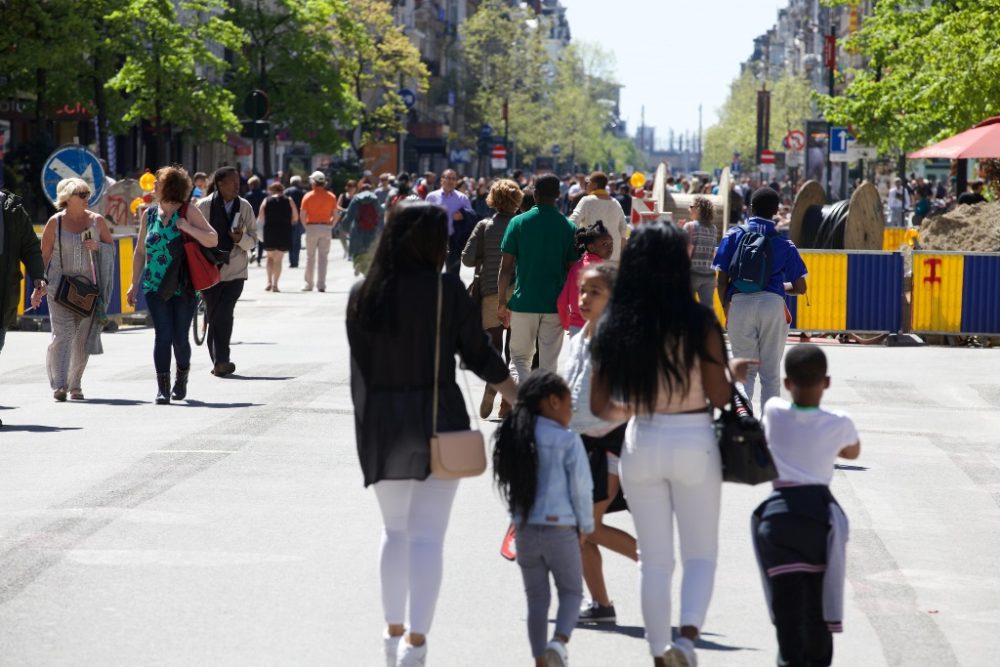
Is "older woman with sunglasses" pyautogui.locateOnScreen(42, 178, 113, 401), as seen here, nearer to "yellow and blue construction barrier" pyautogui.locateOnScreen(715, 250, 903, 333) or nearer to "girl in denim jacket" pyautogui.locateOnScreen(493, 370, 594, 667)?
"girl in denim jacket" pyautogui.locateOnScreen(493, 370, 594, 667)

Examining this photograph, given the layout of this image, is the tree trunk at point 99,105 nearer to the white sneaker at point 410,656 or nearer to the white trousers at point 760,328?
the white trousers at point 760,328

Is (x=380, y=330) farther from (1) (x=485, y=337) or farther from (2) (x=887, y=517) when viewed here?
(2) (x=887, y=517)

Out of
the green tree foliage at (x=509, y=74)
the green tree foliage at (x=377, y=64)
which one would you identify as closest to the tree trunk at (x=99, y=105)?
the green tree foliage at (x=377, y=64)

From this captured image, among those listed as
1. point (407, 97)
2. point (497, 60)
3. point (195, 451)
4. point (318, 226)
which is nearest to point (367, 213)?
point (318, 226)

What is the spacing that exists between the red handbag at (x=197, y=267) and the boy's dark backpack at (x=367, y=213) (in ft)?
52.9

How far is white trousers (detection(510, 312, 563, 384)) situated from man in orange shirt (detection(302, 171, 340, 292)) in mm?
17933

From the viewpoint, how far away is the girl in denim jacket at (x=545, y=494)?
19.3 feet

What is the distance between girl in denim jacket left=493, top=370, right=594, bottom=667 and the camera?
232 inches

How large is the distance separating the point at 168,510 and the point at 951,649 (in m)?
4.22

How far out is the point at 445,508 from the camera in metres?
6.07

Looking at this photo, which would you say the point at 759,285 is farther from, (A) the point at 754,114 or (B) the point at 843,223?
(A) the point at 754,114

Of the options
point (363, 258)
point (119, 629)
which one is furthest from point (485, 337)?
point (363, 258)

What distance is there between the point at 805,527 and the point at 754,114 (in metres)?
135

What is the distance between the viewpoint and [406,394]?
6.00 m
